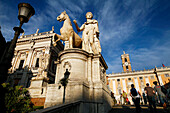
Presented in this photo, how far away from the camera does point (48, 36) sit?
2345 cm

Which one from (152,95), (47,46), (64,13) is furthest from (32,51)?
(152,95)

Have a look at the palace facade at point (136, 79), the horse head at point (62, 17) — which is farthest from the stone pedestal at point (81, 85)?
the palace facade at point (136, 79)

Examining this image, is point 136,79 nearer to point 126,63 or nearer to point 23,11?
point 126,63

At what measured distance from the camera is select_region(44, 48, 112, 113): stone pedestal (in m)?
5.59

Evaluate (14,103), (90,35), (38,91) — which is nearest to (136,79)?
(90,35)

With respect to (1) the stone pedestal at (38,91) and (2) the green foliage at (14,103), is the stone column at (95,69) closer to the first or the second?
(1) the stone pedestal at (38,91)

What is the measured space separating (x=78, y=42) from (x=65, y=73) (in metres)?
3.48

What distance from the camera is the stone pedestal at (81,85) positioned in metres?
5.59

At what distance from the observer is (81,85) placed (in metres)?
5.61

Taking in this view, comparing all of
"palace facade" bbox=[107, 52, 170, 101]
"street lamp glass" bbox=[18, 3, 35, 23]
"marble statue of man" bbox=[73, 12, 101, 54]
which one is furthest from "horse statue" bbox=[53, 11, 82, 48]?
"palace facade" bbox=[107, 52, 170, 101]

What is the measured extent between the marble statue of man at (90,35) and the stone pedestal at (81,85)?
1091mm

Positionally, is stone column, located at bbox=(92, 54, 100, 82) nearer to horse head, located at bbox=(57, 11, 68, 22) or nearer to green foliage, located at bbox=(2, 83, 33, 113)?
horse head, located at bbox=(57, 11, 68, 22)

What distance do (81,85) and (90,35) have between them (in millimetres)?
5217

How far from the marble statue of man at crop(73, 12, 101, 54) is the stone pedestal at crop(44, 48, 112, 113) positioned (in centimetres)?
109
